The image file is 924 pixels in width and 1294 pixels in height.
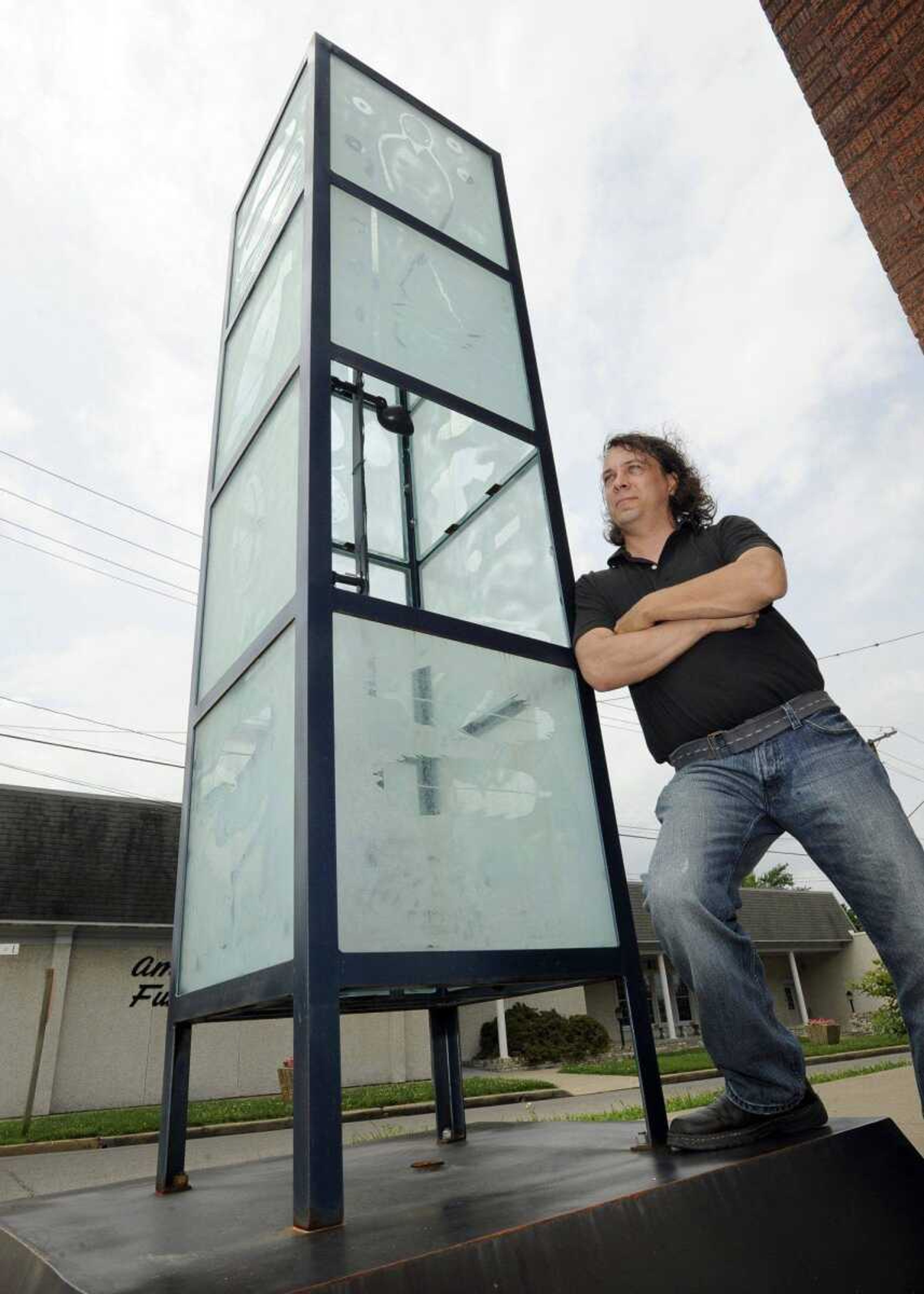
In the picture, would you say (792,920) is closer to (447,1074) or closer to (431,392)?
(447,1074)

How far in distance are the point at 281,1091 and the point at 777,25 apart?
1455cm

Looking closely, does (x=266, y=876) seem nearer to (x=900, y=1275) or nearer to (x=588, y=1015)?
(x=900, y=1275)

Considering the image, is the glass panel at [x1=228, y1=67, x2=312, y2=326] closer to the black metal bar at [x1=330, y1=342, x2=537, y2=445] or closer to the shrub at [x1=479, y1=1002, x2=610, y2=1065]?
the black metal bar at [x1=330, y1=342, x2=537, y2=445]

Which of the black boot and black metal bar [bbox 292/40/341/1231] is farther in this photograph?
the black boot

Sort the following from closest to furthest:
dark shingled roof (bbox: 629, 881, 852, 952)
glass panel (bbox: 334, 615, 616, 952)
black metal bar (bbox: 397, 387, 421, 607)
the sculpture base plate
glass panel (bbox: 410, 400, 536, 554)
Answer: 1. the sculpture base plate
2. glass panel (bbox: 334, 615, 616, 952)
3. glass panel (bbox: 410, 400, 536, 554)
4. black metal bar (bbox: 397, 387, 421, 607)
5. dark shingled roof (bbox: 629, 881, 852, 952)

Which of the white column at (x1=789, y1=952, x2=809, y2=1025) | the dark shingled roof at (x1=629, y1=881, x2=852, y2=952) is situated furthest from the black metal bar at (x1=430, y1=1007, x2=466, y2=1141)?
the white column at (x1=789, y1=952, x2=809, y2=1025)

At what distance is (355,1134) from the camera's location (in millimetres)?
7934

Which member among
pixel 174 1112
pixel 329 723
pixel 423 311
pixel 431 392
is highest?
pixel 423 311

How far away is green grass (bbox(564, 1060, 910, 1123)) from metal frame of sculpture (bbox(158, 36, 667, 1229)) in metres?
2.93

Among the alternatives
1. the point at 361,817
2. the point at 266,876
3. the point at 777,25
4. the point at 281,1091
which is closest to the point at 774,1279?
the point at 361,817

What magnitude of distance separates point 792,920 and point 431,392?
91.1 feet

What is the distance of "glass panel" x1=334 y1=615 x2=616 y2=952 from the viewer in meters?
1.98

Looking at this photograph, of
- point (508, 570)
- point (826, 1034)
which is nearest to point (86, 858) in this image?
point (508, 570)

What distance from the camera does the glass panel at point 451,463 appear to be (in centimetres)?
305
